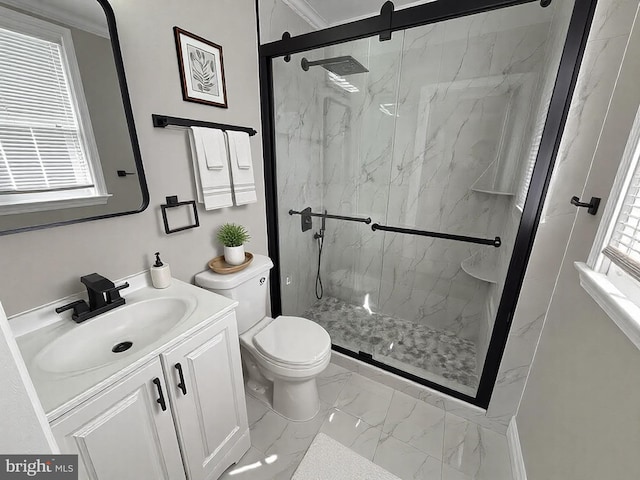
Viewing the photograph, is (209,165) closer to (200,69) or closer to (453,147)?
(200,69)

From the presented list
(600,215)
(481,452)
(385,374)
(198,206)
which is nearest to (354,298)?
(385,374)

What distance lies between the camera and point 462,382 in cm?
173

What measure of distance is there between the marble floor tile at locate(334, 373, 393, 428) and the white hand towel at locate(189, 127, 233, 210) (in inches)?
55.4

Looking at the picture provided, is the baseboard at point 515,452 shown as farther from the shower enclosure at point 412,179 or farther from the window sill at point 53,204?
the window sill at point 53,204

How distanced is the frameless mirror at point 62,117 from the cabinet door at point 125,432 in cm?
64

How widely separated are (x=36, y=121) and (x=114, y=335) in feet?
2.66

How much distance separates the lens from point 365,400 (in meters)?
1.71

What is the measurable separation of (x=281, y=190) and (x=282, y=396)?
1.36m

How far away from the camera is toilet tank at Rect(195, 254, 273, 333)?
4.74ft

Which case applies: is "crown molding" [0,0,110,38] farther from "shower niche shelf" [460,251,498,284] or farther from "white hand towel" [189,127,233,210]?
"shower niche shelf" [460,251,498,284]

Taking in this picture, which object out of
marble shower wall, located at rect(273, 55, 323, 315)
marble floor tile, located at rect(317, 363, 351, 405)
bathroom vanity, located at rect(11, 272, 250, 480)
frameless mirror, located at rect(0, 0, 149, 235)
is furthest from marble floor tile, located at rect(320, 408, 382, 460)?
frameless mirror, located at rect(0, 0, 149, 235)

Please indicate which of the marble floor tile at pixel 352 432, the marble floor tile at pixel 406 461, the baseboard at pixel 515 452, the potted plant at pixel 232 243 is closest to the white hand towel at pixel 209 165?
the potted plant at pixel 232 243

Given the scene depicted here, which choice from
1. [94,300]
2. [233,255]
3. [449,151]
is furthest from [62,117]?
[449,151]

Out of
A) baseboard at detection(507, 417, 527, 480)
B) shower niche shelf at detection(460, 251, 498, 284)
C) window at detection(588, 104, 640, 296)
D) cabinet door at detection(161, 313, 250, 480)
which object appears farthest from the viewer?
shower niche shelf at detection(460, 251, 498, 284)
